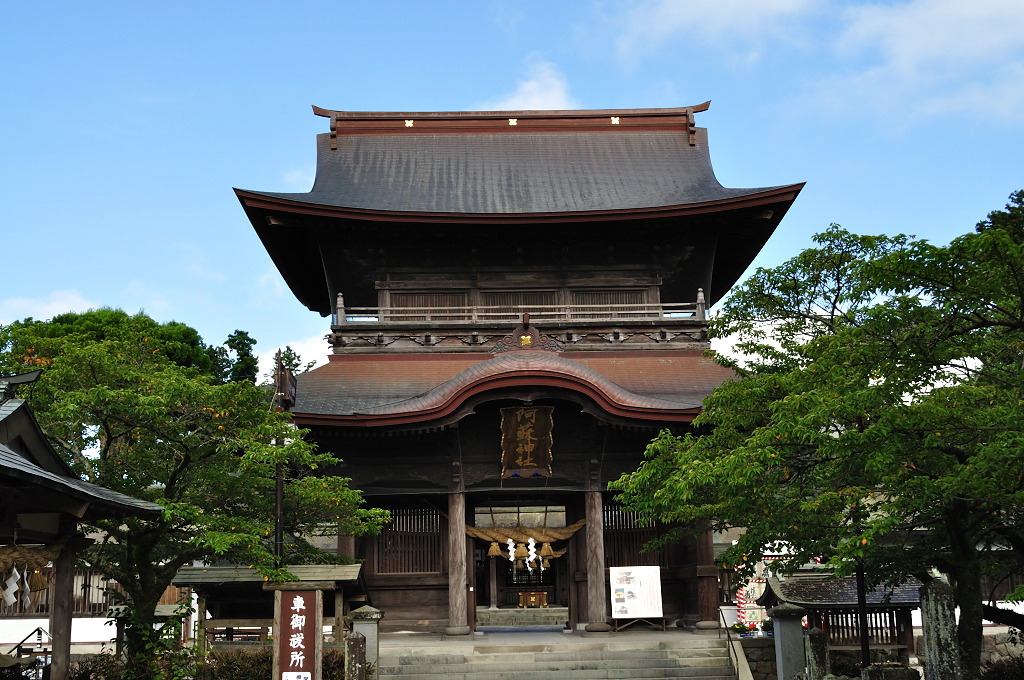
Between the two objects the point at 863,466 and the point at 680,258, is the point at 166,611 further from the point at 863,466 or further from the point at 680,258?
the point at 863,466

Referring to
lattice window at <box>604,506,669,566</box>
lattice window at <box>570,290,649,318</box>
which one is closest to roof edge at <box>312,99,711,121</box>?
lattice window at <box>570,290,649,318</box>

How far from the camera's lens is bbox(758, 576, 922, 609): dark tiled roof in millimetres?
15797

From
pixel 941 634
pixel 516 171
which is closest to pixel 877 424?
pixel 941 634

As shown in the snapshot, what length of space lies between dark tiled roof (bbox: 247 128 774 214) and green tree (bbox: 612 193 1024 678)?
9449mm

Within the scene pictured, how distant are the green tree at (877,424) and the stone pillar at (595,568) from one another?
12.6 feet

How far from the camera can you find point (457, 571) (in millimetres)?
19328

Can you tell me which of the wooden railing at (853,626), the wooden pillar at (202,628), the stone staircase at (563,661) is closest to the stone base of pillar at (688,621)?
the stone staircase at (563,661)

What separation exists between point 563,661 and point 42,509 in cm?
912

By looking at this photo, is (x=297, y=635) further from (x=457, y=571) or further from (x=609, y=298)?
(x=609, y=298)

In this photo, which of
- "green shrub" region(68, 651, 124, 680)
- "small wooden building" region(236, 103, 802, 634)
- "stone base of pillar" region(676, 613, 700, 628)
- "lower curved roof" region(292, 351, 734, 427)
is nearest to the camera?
"green shrub" region(68, 651, 124, 680)

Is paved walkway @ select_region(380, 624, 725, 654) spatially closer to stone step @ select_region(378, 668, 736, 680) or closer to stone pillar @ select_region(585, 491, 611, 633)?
stone pillar @ select_region(585, 491, 611, 633)

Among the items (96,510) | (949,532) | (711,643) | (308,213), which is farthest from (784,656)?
(308,213)

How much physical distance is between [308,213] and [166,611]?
12346 mm

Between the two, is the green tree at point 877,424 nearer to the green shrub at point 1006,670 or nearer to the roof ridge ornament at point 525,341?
the green shrub at point 1006,670
